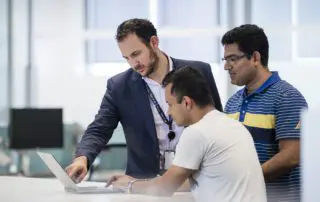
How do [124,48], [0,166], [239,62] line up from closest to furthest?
[239,62]
[124,48]
[0,166]

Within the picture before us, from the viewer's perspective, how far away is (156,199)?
6.67ft

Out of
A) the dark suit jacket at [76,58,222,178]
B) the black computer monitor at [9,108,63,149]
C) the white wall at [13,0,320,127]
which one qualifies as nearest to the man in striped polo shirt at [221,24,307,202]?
the dark suit jacket at [76,58,222,178]

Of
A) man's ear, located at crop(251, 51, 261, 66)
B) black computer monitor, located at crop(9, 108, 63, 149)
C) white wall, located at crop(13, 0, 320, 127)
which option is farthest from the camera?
white wall, located at crop(13, 0, 320, 127)

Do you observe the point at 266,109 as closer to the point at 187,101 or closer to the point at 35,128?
the point at 187,101

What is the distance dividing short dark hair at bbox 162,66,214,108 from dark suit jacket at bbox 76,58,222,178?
64cm

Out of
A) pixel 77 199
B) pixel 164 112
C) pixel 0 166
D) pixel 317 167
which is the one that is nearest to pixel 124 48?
pixel 164 112

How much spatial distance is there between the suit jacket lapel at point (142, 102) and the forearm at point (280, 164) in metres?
0.65

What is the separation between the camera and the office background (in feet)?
20.1

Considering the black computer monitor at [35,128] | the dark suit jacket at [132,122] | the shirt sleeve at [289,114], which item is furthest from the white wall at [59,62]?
the shirt sleeve at [289,114]

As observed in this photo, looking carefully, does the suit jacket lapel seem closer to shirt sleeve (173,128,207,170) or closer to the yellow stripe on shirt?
the yellow stripe on shirt

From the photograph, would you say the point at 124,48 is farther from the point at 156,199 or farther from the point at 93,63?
the point at 93,63

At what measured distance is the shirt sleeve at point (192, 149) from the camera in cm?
178

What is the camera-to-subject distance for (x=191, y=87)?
6.23 feet

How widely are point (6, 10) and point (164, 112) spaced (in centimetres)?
430
